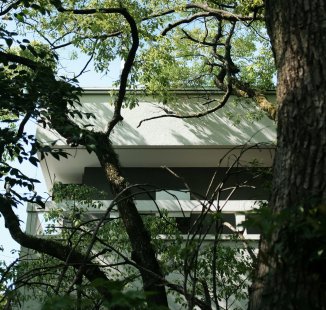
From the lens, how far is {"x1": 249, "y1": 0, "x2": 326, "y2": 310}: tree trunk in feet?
6.95

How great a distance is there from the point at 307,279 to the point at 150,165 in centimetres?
931

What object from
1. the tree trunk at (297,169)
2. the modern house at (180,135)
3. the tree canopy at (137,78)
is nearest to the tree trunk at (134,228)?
the tree canopy at (137,78)

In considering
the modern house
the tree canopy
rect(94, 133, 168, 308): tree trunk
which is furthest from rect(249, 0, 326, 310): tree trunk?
the modern house

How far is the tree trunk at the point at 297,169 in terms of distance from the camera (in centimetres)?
212

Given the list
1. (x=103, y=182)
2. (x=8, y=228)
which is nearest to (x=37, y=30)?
(x=103, y=182)

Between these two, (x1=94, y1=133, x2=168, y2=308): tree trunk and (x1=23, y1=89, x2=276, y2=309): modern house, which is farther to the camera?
(x1=23, y1=89, x2=276, y2=309): modern house

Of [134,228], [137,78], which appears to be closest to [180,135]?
[137,78]

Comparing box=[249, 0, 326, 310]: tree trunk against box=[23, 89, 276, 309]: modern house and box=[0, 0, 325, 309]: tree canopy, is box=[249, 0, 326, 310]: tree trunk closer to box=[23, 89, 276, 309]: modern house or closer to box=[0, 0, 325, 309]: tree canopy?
box=[0, 0, 325, 309]: tree canopy

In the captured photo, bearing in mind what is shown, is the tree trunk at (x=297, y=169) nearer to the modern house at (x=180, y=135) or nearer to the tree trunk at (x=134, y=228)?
the tree trunk at (x=134, y=228)

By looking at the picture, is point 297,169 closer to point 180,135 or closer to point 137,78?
point 137,78

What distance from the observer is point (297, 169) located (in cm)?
242

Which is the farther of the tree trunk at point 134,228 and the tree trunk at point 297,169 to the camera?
the tree trunk at point 134,228

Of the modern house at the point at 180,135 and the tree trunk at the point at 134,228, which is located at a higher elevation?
the modern house at the point at 180,135

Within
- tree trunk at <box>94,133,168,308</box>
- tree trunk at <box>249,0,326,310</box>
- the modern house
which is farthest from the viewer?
the modern house
